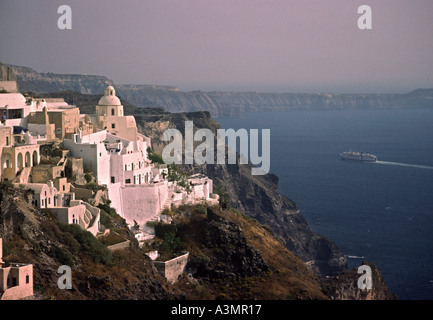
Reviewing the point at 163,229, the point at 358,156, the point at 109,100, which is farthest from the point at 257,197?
the point at 163,229

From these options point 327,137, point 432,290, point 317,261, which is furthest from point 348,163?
point 432,290

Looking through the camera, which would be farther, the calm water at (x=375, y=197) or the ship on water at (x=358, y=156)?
the ship on water at (x=358, y=156)

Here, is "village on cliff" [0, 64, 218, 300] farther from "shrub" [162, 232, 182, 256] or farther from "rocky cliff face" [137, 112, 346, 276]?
"rocky cliff face" [137, 112, 346, 276]

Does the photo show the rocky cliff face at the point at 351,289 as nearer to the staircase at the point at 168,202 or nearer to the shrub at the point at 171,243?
the shrub at the point at 171,243

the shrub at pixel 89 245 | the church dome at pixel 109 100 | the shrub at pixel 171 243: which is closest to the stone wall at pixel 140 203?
the shrub at pixel 171 243
